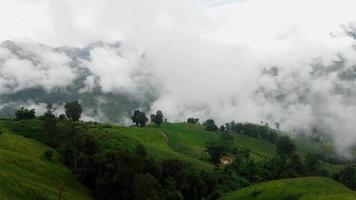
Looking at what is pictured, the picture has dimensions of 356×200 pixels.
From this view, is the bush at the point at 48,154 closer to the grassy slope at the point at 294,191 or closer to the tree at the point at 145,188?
the tree at the point at 145,188

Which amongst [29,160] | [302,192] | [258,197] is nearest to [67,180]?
[29,160]

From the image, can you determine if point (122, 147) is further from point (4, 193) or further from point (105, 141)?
point (4, 193)

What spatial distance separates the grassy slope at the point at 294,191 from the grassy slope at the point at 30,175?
150ft

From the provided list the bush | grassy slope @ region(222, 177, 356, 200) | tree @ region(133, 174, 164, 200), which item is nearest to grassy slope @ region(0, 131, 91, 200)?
the bush

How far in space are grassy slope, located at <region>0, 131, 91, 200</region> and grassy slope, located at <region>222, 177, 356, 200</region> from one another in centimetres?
4562

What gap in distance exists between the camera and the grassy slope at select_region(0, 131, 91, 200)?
4288 inches

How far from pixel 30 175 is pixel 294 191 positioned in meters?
67.6

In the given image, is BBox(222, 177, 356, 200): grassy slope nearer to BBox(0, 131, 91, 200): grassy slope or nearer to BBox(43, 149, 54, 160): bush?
BBox(0, 131, 91, 200): grassy slope

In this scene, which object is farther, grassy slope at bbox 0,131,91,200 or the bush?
the bush

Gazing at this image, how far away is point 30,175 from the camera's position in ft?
414

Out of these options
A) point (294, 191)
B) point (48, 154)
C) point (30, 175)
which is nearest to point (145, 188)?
point (30, 175)

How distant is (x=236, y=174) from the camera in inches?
7692

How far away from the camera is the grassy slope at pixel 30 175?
357 feet

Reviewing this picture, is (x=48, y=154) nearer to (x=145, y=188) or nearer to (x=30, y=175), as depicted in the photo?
(x=30, y=175)
